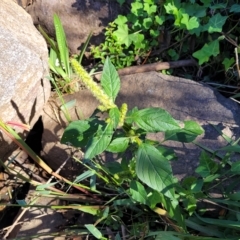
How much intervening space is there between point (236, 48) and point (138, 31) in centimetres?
60

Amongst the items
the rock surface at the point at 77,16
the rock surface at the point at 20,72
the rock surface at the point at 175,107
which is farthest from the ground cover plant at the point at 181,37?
the rock surface at the point at 20,72

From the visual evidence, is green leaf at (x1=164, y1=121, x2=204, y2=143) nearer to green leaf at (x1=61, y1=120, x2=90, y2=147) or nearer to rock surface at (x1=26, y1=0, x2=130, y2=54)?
green leaf at (x1=61, y1=120, x2=90, y2=147)

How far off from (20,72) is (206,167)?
960mm

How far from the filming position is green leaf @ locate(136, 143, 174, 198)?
1460mm

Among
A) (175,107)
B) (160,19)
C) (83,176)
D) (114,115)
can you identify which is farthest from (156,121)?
(160,19)

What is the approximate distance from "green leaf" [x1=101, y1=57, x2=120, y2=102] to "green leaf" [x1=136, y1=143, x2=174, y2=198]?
8.3 inches

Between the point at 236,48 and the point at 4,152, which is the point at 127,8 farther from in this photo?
the point at 4,152

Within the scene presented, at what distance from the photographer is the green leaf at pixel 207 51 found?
234cm

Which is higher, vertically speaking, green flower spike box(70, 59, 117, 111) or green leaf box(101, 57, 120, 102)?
green flower spike box(70, 59, 117, 111)

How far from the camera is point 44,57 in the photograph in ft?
7.25

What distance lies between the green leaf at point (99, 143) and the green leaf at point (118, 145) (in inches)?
2.0

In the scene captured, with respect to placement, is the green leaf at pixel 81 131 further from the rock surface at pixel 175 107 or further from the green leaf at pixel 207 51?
the green leaf at pixel 207 51

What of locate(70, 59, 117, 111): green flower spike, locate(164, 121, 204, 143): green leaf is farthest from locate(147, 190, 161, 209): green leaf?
locate(70, 59, 117, 111): green flower spike

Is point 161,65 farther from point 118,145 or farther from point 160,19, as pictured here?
point 118,145
